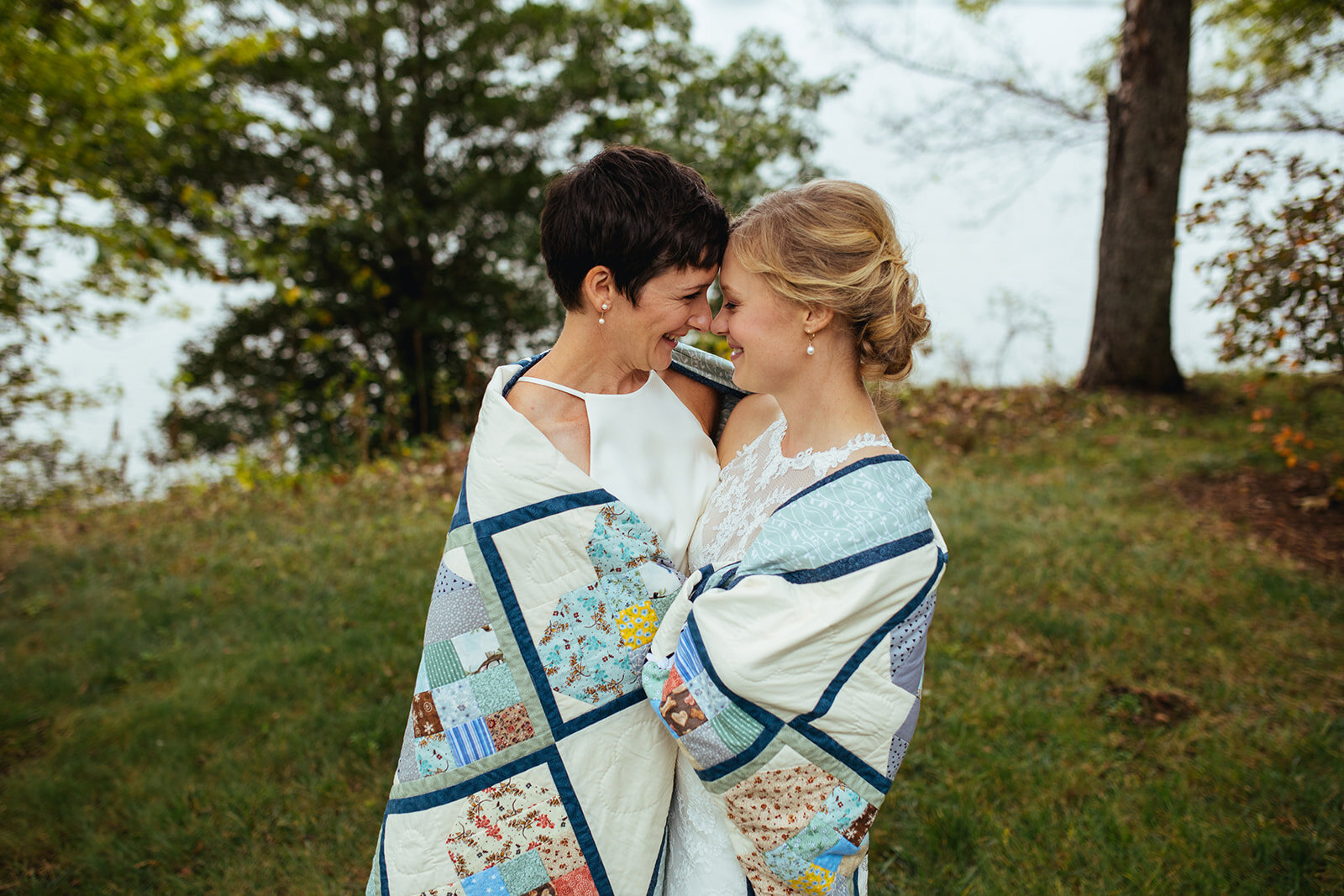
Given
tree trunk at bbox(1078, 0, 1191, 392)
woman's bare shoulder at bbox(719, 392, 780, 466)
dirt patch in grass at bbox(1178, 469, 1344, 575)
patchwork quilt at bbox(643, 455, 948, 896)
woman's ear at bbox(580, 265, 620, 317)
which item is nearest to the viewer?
patchwork quilt at bbox(643, 455, 948, 896)

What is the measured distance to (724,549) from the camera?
162cm

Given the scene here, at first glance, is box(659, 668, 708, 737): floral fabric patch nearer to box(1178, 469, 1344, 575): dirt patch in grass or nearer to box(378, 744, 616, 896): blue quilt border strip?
box(378, 744, 616, 896): blue quilt border strip

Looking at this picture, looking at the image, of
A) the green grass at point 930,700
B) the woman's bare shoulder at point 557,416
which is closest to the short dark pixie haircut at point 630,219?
the woman's bare shoulder at point 557,416

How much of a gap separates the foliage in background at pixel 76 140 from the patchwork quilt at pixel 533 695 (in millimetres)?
3738

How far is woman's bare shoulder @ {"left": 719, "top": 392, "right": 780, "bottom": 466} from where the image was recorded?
184cm

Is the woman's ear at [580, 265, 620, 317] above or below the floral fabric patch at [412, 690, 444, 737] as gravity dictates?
above

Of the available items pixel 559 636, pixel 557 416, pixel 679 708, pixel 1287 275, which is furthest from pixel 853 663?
pixel 1287 275

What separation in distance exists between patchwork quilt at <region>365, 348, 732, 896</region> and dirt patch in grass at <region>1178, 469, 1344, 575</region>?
4037mm

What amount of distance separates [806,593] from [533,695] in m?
0.57

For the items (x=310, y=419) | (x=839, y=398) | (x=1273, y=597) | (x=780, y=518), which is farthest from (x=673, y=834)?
(x=310, y=419)

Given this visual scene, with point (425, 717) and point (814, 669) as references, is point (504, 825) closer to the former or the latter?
point (425, 717)

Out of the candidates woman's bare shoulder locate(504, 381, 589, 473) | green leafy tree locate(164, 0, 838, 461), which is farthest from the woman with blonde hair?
green leafy tree locate(164, 0, 838, 461)

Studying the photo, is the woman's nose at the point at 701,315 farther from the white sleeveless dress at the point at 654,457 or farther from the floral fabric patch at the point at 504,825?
the floral fabric patch at the point at 504,825

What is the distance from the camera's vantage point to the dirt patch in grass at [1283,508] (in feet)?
13.8
